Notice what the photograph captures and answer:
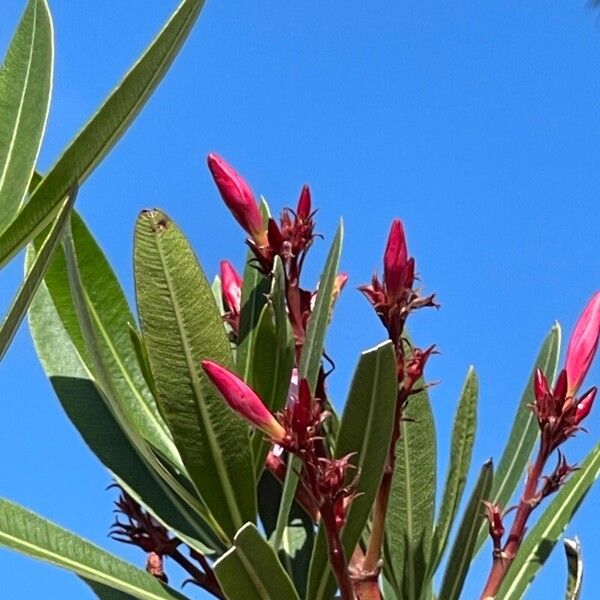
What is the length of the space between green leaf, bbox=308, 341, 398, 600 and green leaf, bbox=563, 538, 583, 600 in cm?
24

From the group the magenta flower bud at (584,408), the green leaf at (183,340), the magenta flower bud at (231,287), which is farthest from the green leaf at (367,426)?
the magenta flower bud at (231,287)

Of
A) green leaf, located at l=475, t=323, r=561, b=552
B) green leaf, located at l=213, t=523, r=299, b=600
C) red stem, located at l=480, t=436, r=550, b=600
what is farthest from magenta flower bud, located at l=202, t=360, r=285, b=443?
green leaf, located at l=475, t=323, r=561, b=552

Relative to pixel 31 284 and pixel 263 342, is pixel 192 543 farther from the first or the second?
pixel 31 284

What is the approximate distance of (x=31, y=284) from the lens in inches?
42.6

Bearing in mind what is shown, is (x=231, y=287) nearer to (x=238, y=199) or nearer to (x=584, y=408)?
(x=238, y=199)

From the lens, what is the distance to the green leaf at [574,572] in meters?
1.27

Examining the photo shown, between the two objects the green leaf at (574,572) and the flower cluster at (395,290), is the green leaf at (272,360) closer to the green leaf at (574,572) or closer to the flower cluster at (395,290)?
the flower cluster at (395,290)

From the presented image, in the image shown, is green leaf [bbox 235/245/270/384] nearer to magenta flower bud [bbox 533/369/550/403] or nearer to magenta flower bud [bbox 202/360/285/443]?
magenta flower bud [bbox 202/360/285/443]

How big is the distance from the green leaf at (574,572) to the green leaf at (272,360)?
14.0 inches

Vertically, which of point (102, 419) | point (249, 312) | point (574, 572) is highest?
point (249, 312)

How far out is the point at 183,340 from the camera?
127 cm

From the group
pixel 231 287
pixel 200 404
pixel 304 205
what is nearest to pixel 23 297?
pixel 200 404

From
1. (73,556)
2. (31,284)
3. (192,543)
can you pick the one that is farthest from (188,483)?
(31,284)

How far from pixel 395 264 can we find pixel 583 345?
276 mm
